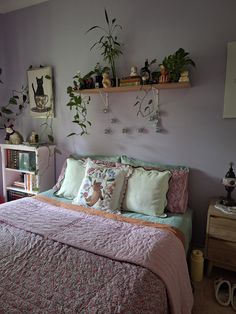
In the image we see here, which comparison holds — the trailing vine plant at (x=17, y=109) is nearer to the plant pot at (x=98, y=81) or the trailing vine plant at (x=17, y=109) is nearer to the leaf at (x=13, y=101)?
the leaf at (x=13, y=101)

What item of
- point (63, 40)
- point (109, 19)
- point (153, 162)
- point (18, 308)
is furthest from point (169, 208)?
point (63, 40)

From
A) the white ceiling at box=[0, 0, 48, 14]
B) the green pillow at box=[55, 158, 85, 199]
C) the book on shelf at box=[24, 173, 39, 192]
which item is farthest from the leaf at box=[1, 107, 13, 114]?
the green pillow at box=[55, 158, 85, 199]

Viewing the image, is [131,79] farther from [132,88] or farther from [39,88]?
[39,88]

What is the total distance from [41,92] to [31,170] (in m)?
0.95

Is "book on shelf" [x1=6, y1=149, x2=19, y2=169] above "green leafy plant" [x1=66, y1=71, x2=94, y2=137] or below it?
below

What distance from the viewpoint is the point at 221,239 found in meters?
1.82

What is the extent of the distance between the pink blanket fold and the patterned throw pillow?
175 mm

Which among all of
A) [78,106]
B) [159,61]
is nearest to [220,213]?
[159,61]

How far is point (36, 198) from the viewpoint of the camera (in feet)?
7.32

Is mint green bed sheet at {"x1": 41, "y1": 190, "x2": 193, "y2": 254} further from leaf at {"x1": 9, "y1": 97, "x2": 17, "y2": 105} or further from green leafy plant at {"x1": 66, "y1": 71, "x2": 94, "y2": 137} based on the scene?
leaf at {"x1": 9, "y1": 97, "x2": 17, "y2": 105}

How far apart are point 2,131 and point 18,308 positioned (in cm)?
275

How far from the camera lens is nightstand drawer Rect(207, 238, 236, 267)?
1.79 metres

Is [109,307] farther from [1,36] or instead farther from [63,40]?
[1,36]

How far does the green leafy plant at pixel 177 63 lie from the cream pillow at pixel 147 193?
834 mm
